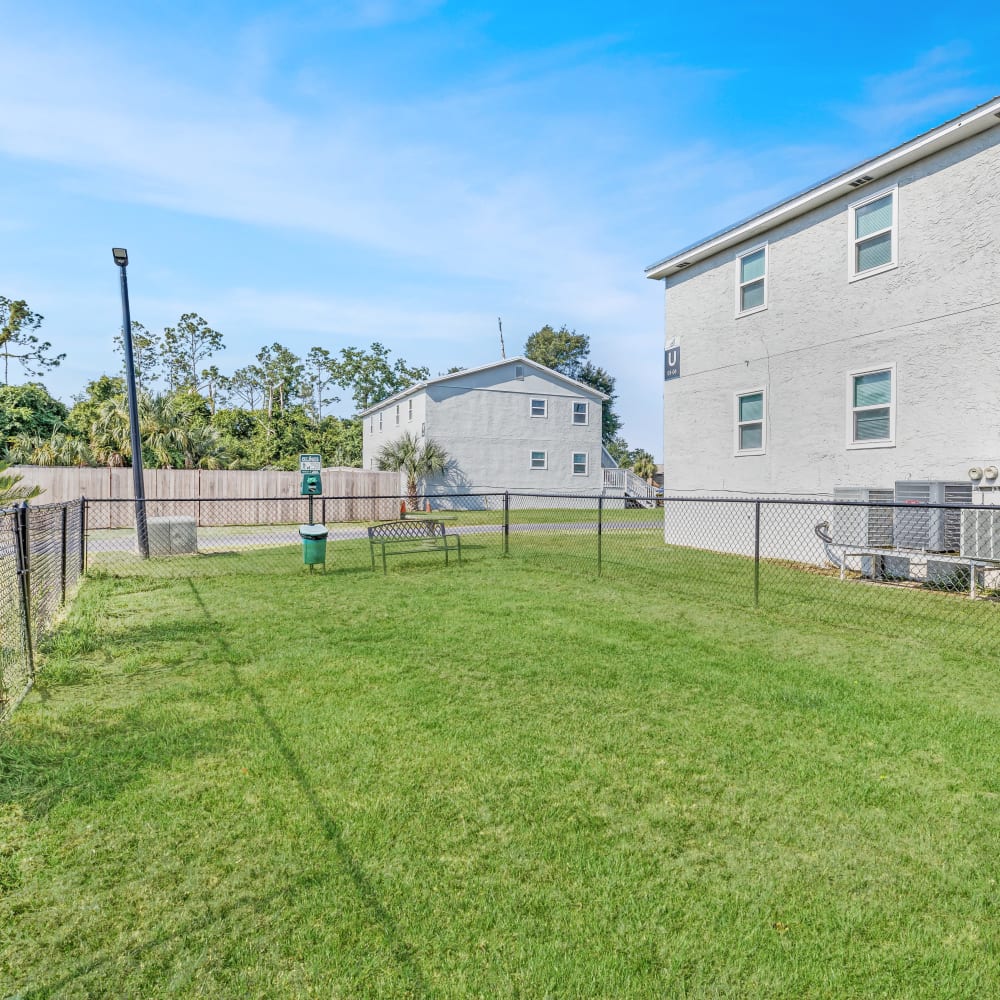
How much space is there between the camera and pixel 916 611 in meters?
8.01

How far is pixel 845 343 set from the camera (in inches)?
448

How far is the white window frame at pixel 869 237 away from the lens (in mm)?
10477

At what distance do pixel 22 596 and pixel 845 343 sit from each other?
12435 millimetres

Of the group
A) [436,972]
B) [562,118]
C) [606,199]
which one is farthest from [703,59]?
[436,972]

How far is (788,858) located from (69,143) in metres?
12.5

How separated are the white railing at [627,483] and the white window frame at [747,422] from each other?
1629 cm

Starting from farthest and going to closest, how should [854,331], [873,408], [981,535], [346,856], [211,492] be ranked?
[211,492] < [854,331] < [873,408] < [981,535] < [346,856]

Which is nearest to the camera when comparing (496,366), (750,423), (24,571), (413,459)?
(24,571)

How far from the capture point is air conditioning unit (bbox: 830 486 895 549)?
10734 mm

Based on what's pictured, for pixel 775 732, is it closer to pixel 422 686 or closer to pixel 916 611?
pixel 422 686

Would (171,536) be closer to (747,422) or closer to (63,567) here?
(63,567)

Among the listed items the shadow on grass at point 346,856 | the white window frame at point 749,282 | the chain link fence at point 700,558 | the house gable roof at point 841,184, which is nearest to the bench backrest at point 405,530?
the chain link fence at point 700,558

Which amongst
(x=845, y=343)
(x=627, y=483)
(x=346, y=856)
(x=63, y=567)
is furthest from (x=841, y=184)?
(x=627, y=483)

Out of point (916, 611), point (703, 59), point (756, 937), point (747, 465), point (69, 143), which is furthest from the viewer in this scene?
point (747, 465)
